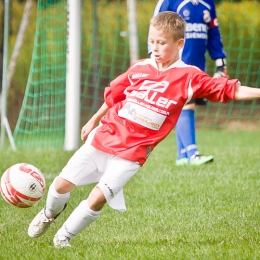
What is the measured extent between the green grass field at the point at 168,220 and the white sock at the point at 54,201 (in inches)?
7.5

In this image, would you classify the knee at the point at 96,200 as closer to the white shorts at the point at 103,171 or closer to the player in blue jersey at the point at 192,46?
the white shorts at the point at 103,171

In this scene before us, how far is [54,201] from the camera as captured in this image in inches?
151

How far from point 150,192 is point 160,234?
1.27 metres

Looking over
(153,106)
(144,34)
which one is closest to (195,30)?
(153,106)

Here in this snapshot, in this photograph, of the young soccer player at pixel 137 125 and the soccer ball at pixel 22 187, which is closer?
the young soccer player at pixel 137 125

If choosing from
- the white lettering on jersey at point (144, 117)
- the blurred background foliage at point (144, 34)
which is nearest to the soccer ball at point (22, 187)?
the white lettering on jersey at point (144, 117)

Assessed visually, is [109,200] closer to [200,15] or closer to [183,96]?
[183,96]

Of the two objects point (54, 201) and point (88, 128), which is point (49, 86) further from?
point (54, 201)

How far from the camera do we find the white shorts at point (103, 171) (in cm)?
365

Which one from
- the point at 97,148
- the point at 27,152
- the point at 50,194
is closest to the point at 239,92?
the point at 97,148

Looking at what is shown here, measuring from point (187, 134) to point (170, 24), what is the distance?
2.83 meters

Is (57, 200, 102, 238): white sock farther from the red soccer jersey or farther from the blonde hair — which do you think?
the blonde hair

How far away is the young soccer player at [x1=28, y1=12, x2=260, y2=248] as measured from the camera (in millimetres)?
3697

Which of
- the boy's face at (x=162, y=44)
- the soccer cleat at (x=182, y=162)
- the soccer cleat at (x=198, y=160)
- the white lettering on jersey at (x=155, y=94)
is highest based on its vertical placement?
the boy's face at (x=162, y=44)
